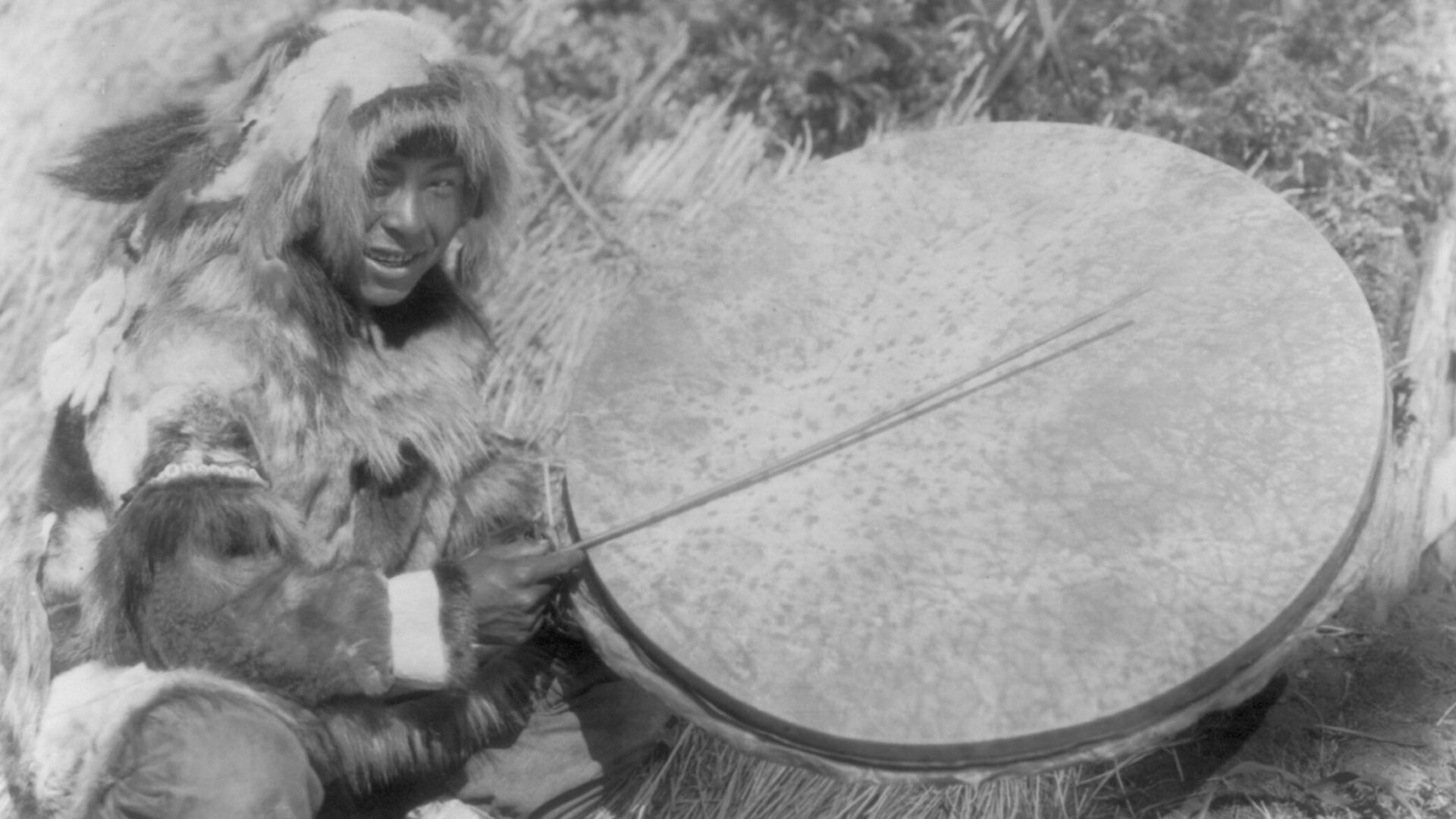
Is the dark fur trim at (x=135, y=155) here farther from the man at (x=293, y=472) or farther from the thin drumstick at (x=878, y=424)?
the thin drumstick at (x=878, y=424)

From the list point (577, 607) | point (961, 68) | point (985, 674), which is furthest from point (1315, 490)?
point (961, 68)

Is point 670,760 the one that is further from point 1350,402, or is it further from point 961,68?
point 961,68

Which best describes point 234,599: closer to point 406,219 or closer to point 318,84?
point 406,219

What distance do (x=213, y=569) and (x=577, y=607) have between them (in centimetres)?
51

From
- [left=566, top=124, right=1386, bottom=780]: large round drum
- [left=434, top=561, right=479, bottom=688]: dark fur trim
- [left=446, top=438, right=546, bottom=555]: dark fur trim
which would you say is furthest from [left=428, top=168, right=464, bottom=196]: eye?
[left=434, top=561, right=479, bottom=688]: dark fur trim

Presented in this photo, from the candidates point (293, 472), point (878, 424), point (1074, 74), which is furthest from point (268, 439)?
point (1074, 74)

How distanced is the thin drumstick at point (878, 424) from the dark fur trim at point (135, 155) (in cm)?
92

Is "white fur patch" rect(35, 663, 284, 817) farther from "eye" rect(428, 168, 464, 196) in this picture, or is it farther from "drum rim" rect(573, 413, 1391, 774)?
"eye" rect(428, 168, 464, 196)

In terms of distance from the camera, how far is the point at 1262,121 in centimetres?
352

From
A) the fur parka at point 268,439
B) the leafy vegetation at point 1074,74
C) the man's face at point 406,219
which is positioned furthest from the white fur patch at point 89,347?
the leafy vegetation at point 1074,74

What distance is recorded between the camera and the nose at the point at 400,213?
7.26ft

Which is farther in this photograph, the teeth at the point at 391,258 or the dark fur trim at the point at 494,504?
the dark fur trim at the point at 494,504

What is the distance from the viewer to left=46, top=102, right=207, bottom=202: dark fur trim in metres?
2.30

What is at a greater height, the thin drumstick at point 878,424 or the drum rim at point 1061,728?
the thin drumstick at point 878,424
